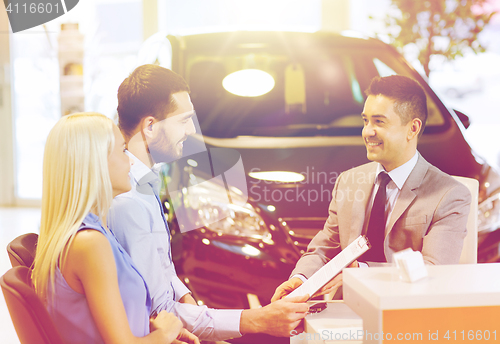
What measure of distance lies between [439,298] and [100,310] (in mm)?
595

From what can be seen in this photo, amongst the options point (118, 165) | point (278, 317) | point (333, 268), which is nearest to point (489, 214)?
point (333, 268)

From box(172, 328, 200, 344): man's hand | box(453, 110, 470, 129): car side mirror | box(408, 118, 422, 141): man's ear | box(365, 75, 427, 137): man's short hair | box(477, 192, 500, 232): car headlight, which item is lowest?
box(172, 328, 200, 344): man's hand

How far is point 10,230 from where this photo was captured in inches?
111

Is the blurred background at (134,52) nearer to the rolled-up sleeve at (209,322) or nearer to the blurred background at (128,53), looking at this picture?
the blurred background at (128,53)

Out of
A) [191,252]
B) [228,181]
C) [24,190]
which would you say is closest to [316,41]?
[228,181]

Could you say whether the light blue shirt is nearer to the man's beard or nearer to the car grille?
the man's beard

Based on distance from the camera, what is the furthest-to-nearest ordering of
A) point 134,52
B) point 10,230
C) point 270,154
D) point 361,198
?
point 10,230 → point 134,52 → point 270,154 → point 361,198

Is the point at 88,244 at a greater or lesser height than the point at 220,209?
greater

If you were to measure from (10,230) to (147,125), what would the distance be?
211 centimetres

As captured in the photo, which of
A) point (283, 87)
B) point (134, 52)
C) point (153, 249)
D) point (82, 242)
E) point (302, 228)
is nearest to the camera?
point (82, 242)

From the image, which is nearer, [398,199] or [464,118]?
[398,199]

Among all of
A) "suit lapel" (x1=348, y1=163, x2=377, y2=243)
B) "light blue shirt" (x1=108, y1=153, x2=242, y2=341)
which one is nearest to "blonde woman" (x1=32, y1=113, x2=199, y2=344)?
"light blue shirt" (x1=108, y1=153, x2=242, y2=341)

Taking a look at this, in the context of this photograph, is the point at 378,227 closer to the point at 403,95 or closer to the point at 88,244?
the point at 403,95

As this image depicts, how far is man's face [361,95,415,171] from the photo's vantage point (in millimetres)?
1273
